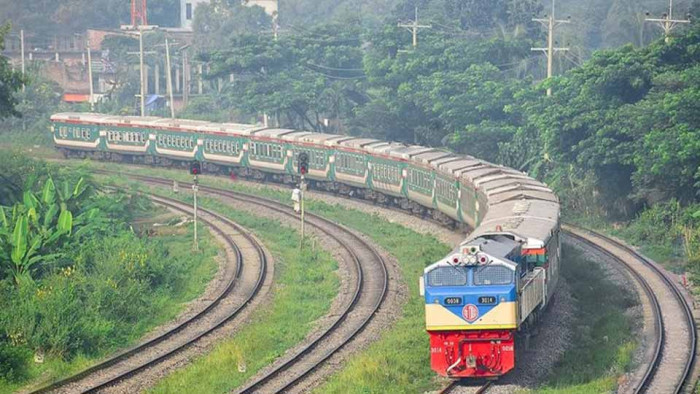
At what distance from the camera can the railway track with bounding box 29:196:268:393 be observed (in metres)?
24.4

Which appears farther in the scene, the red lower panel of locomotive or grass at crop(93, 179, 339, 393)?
grass at crop(93, 179, 339, 393)

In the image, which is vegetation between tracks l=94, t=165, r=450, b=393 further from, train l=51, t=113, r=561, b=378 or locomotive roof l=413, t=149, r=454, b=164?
locomotive roof l=413, t=149, r=454, b=164

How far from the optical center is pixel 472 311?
2247 centimetres

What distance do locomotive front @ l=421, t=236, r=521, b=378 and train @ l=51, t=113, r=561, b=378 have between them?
0.07 ft

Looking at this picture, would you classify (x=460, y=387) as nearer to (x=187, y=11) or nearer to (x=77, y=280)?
(x=77, y=280)

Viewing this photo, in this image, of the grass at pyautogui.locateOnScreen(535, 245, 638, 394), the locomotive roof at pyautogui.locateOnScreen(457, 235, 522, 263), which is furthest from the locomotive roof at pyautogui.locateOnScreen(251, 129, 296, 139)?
the locomotive roof at pyautogui.locateOnScreen(457, 235, 522, 263)

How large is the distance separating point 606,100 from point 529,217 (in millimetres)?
20854

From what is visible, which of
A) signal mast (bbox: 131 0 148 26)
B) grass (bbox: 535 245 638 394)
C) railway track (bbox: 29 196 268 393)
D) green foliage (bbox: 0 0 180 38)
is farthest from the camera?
green foliage (bbox: 0 0 180 38)

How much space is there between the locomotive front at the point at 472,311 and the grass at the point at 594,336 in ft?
4.17

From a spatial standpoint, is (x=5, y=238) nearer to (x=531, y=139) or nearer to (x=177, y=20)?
(x=531, y=139)

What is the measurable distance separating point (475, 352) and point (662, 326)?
7.28 m

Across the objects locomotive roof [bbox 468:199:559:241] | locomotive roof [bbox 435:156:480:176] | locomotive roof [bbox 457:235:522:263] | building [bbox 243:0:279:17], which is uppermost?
building [bbox 243:0:279:17]

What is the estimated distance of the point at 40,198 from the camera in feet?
127

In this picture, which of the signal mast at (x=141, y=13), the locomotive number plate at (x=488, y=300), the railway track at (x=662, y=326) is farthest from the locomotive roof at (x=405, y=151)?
the signal mast at (x=141, y=13)
